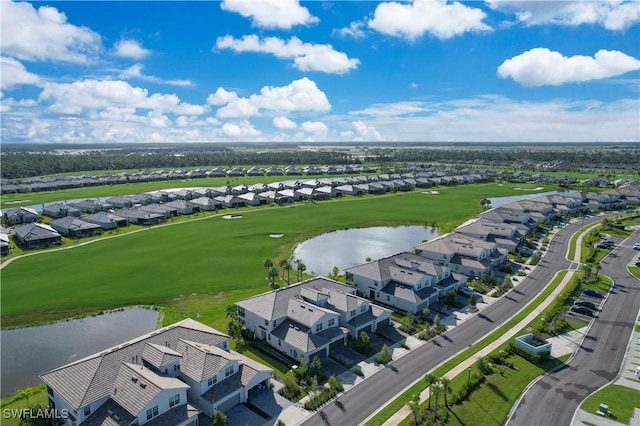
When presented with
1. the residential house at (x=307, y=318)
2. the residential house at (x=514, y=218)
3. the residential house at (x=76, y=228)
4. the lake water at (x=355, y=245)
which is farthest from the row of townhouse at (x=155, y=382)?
the residential house at (x=514, y=218)

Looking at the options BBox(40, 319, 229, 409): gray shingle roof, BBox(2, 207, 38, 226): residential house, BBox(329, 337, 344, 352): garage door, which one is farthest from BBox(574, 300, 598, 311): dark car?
BBox(2, 207, 38, 226): residential house

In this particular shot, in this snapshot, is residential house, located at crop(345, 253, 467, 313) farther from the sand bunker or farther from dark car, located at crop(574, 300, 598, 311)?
the sand bunker

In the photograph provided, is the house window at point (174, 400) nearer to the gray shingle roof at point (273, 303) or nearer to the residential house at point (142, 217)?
the gray shingle roof at point (273, 303)

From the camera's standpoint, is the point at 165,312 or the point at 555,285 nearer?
the point at 165,312

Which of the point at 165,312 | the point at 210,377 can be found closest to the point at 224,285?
the point at 165,312

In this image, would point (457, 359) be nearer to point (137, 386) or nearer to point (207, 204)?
point (137, 386)

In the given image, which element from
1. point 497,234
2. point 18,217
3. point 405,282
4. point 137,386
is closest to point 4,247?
point 18,217

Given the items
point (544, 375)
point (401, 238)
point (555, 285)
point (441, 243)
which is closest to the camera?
point (544, 375)

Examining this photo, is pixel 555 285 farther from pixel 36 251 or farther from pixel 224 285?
pixel 36 251
